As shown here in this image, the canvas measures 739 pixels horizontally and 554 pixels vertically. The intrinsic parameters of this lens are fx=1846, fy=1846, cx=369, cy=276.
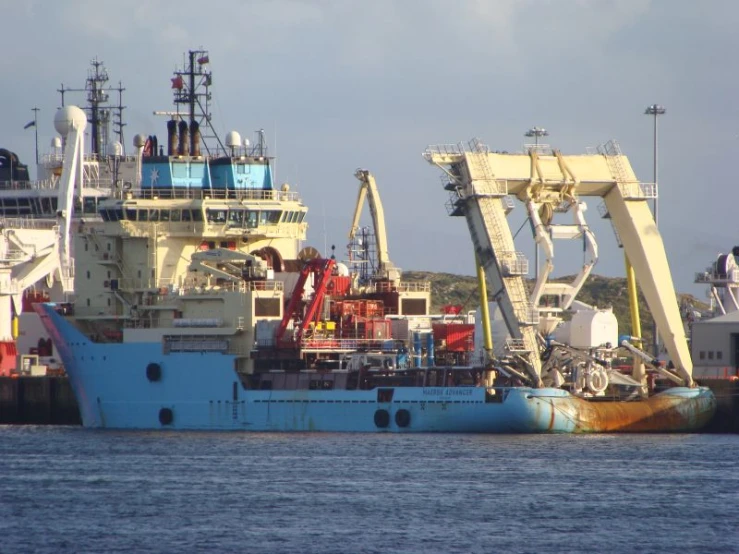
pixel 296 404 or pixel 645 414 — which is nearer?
pixel 645 414

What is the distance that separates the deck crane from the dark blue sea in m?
9.92

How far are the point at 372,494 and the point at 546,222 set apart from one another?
58.4ft

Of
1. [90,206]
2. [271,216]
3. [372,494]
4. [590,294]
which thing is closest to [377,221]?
[271,216]

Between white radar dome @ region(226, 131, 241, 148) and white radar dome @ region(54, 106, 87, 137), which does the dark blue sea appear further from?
white radar dome @ region(54, 106, 87, 137)

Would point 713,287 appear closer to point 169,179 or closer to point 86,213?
point 169,179

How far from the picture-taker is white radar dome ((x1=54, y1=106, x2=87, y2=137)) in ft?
253

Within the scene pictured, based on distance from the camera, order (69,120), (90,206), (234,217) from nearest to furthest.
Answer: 1. (234,217)
2. (90,206)
3. (69,120)

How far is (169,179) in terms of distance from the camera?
200ft

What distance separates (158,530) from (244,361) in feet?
67.9

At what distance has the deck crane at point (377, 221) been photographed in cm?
6348

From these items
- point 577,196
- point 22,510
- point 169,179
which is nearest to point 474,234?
point 577,196

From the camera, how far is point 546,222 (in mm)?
57219

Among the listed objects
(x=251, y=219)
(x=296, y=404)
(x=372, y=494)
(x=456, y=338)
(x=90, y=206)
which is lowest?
(x=372, y=494)

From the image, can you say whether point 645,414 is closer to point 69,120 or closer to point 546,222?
point 546,222
